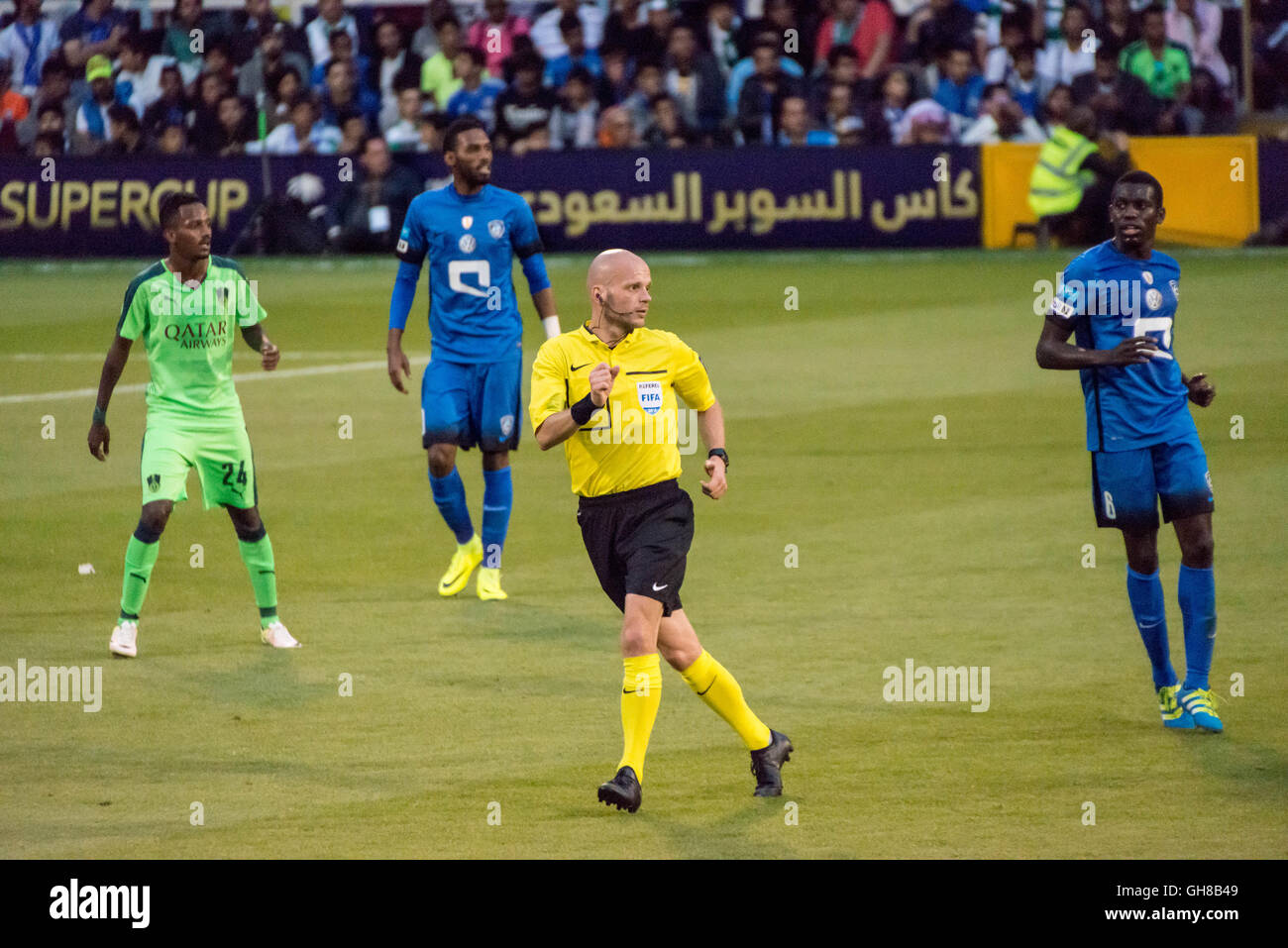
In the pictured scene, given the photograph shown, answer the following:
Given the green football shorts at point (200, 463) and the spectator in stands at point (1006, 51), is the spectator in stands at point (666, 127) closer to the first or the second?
the spectator in stands at point (1006, 51)

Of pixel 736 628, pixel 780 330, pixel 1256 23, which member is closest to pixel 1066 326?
pixel 736 628

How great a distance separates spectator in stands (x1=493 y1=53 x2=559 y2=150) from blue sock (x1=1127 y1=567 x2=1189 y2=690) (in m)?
19.8

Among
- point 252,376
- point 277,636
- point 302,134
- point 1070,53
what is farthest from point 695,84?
point 277,636

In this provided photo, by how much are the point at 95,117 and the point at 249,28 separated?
261cm

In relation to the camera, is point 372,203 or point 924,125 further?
point 372,203

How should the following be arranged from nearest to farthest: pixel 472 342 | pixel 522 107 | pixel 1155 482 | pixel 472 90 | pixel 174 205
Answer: pixel 1155 482, pixel 174 205, pixel 472 342, pixel 522 107, pixel 472 90

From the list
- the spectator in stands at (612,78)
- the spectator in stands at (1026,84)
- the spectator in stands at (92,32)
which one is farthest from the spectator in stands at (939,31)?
the spectator in stands at (92,32)

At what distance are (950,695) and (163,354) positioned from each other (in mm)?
4012

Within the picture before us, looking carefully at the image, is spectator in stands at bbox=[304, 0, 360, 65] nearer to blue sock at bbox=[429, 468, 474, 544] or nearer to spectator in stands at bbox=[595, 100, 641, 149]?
spectator in stands at bbox=[595, 100, 641, 149]

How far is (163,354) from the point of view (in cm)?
951

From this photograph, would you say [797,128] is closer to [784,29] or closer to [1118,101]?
[784,29]

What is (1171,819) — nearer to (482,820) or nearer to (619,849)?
(619,849)

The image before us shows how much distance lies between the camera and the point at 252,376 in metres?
18.8

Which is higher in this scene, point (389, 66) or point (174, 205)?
point (389, 66)
